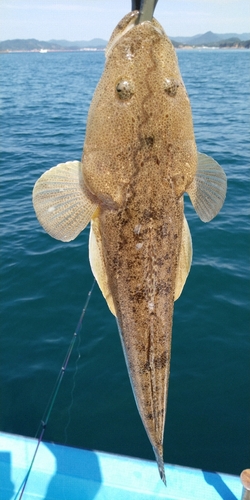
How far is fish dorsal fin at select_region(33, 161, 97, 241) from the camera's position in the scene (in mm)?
2443

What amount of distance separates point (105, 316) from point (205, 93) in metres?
32.3

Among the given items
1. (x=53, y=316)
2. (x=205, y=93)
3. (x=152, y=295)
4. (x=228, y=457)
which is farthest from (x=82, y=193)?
(x=205, y=93)

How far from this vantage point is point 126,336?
2.41 metres

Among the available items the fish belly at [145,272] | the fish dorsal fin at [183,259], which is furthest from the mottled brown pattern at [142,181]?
the fish dorsal fin at [183,259]

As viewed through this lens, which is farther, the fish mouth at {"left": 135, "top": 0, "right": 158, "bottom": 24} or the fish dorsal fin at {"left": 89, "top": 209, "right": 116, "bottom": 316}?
the fish dorsal fin at {"left": 89, "top": 209, "right": 116, "bottom": 316}

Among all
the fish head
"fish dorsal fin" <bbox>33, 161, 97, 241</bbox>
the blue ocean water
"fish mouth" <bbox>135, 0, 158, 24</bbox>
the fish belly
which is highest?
"fish mouth" <bbox>135, 0, 158, 24</bbox>

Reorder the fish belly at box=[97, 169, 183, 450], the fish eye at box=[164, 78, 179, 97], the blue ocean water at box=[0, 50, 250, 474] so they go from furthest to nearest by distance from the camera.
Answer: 1. the blue ocean water at box=[0, 50, 250, 474]
2. the fish eye at box=[164, 78, 179, 97]
3. the fish belly at box=[97, 169, 183, 450]

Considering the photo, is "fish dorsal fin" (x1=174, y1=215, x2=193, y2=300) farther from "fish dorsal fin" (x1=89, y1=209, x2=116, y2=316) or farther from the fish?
"fish dorsal fin" (x1=89, y1=209, x2=116, y2=316)

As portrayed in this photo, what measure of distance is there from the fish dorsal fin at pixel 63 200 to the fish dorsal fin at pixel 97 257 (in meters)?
0.06

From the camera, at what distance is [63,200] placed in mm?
2457

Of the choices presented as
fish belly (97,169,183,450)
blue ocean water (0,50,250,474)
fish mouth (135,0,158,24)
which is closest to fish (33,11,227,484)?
fish belly (97,169,183,450)

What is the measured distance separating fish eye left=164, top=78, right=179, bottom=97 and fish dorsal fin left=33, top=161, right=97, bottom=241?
71 centimetres

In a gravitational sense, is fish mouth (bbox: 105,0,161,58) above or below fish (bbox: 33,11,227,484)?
above

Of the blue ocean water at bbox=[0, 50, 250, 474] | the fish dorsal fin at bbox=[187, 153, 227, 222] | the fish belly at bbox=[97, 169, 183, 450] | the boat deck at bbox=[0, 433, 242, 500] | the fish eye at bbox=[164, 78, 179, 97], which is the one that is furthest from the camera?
the blue ocean water at bbox=[0, 50, 250, 474]
